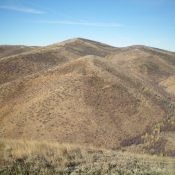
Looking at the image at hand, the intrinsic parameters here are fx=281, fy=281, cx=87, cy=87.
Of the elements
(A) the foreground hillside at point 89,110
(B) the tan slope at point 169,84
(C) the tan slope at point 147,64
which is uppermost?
(C) the tan slope at point 147,64

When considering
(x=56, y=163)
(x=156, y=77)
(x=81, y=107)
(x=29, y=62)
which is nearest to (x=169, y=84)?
(x=156, y=77)

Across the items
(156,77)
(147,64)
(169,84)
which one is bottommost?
(169,84)

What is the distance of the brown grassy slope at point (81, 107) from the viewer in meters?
30.8

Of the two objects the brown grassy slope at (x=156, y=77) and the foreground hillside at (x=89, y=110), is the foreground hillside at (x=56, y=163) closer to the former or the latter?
the foreground hillside at (x=89, y=110)

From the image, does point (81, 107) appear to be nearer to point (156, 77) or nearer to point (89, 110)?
point (89, 110)

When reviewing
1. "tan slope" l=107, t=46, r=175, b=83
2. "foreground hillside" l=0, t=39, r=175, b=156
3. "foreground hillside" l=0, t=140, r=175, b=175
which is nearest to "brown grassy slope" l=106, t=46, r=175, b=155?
"tan slope" l=107, t=46, r=175, b=83

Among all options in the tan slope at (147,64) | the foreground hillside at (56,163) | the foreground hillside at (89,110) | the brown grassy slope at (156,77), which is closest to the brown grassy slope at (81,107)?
the foreground hillside at (89,110)

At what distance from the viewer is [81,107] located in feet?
117

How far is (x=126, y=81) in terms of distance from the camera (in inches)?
1859

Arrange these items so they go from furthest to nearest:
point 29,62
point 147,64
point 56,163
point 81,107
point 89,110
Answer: point 147,64, point 29,62, point 81,107, point 89,110, point 56,163

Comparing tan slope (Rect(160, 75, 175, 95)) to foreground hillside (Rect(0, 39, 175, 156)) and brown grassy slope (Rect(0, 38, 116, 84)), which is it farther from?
brown grassy slope (Rect(0, 38, 116, 84))

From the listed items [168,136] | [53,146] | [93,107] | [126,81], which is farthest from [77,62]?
[53,146]

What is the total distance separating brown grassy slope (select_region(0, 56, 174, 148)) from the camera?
101ft

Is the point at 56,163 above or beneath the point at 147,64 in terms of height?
beneath
